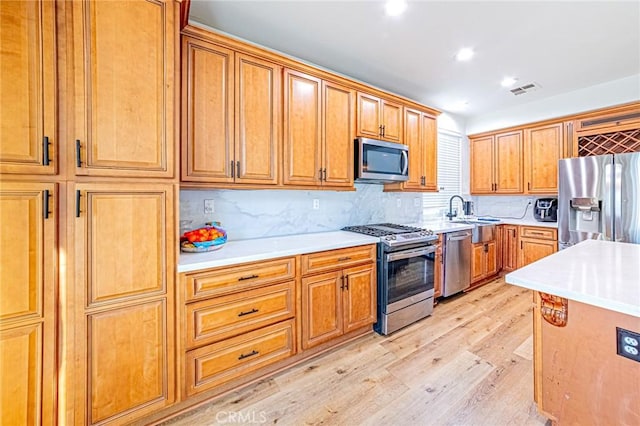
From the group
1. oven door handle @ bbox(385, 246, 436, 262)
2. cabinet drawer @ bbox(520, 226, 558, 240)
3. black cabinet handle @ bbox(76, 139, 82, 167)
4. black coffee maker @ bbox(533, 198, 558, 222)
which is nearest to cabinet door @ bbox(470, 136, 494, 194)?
black coffee maker @ bbox(533, 198, 558, 222)

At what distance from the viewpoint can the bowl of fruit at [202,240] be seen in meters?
1.85

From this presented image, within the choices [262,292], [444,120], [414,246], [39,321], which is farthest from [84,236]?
[444,120]

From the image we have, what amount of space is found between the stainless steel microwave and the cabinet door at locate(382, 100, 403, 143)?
134 millimetres

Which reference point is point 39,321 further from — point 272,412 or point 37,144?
point 272,412

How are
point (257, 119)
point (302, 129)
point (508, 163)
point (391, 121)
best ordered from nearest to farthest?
point (257, 119), point (302, 129), point (391, 121), point (508, 163)

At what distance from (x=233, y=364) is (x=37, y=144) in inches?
63.3

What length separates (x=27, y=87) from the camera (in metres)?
1.19

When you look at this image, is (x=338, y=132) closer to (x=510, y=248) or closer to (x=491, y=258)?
(x=491, y=258)

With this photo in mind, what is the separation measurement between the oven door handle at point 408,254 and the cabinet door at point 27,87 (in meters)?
2.36

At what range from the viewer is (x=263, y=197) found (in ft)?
8.31

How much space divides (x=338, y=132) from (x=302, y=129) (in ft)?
1.36

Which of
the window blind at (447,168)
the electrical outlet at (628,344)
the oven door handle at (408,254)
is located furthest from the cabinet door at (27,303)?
the window blind at (447,168)

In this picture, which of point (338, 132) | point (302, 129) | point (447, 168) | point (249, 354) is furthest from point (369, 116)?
point (249, 354)

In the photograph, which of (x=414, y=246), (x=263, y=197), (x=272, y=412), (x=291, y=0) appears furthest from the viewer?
(x=414, y=246)
